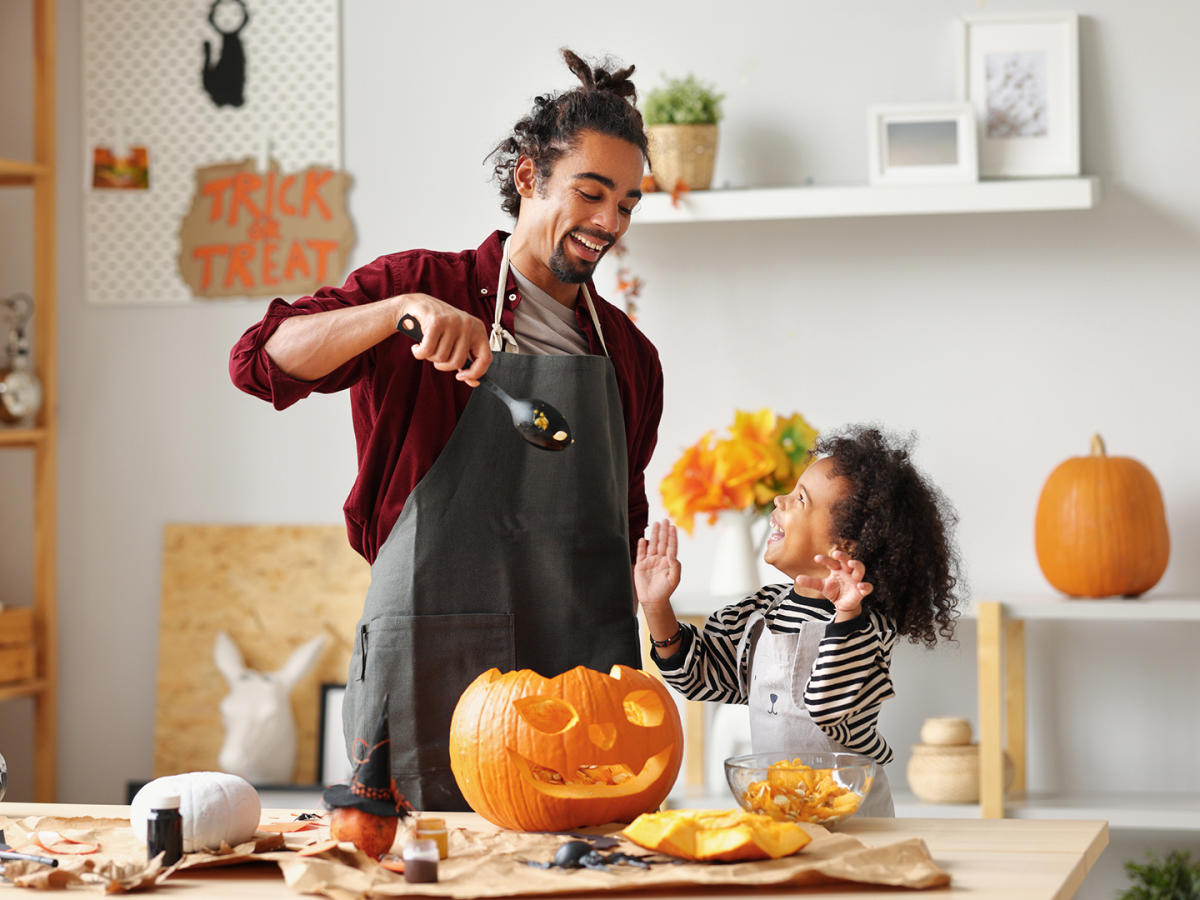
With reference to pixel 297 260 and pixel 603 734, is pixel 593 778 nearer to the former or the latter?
pixel 603 734

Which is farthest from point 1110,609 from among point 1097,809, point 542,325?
point 542,325

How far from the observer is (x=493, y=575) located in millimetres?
1628

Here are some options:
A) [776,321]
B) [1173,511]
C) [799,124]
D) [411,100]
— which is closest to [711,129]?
[799,124]

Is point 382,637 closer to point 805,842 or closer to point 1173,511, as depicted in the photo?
point 805,842

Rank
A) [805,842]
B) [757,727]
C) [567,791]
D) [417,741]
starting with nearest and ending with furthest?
[805,842] < [567,791] < [417,741] < [757,727]

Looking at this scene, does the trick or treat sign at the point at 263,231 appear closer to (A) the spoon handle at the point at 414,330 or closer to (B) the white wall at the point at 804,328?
(B) the white wall at the point at 804,328

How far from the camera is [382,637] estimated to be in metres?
1.61

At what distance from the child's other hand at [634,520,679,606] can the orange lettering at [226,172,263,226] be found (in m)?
1.79

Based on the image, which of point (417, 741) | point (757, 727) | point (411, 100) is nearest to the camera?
point (417, 741)

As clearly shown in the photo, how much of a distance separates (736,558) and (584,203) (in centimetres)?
119

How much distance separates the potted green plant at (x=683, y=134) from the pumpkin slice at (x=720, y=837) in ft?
6.02

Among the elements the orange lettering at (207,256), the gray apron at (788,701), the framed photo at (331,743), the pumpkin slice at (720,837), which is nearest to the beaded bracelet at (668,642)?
the gray apron at (788,701)

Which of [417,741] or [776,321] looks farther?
[776,321]

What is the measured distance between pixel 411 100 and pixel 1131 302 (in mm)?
1559
